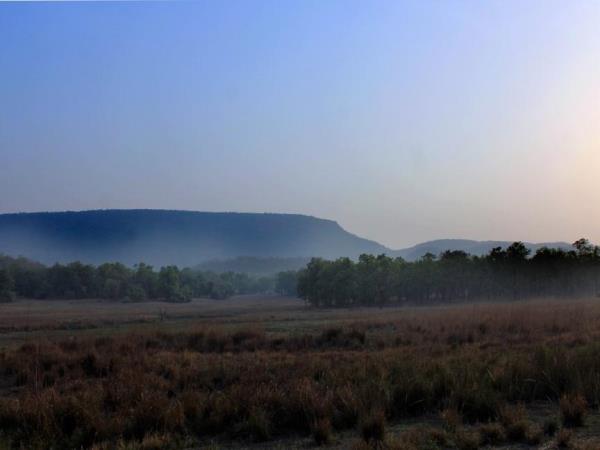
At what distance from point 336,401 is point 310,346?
17.3 metres

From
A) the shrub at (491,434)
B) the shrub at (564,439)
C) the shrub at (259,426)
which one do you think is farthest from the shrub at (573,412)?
the shrub at (259,426)

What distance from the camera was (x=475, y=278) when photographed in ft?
331

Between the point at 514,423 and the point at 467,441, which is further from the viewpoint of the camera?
the point at 514,423

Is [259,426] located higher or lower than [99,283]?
lower

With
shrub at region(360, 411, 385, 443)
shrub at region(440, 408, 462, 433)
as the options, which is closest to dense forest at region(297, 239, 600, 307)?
shrub at region(440, 408, 462, 433)

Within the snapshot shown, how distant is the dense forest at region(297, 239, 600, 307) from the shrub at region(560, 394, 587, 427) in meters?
90.7

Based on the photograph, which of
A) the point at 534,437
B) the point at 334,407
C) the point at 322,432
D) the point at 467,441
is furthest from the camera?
the point at 334,407

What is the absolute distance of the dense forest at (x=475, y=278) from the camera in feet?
325

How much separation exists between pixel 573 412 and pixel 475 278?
9437 centimetres

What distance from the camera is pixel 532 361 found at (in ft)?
45.3

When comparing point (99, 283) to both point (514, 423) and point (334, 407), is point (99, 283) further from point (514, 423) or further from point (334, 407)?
point (514, 423)

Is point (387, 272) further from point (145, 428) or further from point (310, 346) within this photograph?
point (145, 428)

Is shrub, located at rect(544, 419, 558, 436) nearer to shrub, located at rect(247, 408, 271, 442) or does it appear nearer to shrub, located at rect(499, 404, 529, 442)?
shrub, located at rect(499, 404, 529, 442)

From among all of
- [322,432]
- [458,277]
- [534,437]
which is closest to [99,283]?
[458,277]
